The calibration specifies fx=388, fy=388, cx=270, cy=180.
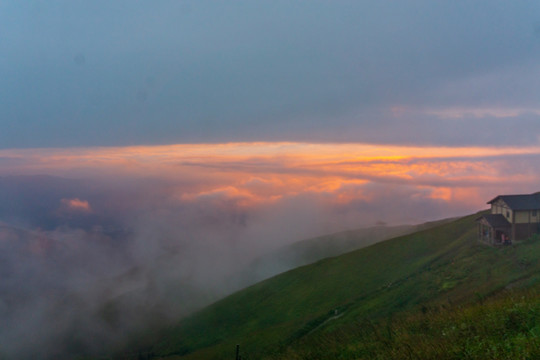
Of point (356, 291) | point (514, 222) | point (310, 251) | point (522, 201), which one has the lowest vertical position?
point (310, 251)

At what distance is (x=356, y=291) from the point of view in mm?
52812

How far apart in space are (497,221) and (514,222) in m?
1.83

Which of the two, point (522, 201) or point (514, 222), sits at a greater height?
point (522, 201)

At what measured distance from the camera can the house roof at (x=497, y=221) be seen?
4897 cm

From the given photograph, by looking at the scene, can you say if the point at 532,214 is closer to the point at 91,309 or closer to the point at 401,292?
the point at 401,292

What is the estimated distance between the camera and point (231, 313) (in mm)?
71500

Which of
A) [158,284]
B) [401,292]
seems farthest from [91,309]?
[401,292]

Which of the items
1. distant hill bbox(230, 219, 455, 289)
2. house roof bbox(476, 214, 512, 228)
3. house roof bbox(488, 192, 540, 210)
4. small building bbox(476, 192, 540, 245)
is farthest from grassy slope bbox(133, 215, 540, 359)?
distant hill bbox(230, 219, 455, 289)

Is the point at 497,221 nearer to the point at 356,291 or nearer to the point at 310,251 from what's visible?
the point at 356,291

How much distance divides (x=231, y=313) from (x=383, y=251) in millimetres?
30508

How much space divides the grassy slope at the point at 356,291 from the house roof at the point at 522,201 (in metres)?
6.88

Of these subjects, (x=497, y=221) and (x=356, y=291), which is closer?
(x=497, y=221)

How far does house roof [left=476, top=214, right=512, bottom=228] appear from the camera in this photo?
49.0 meters

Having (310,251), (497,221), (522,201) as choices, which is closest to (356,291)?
(497,221)
